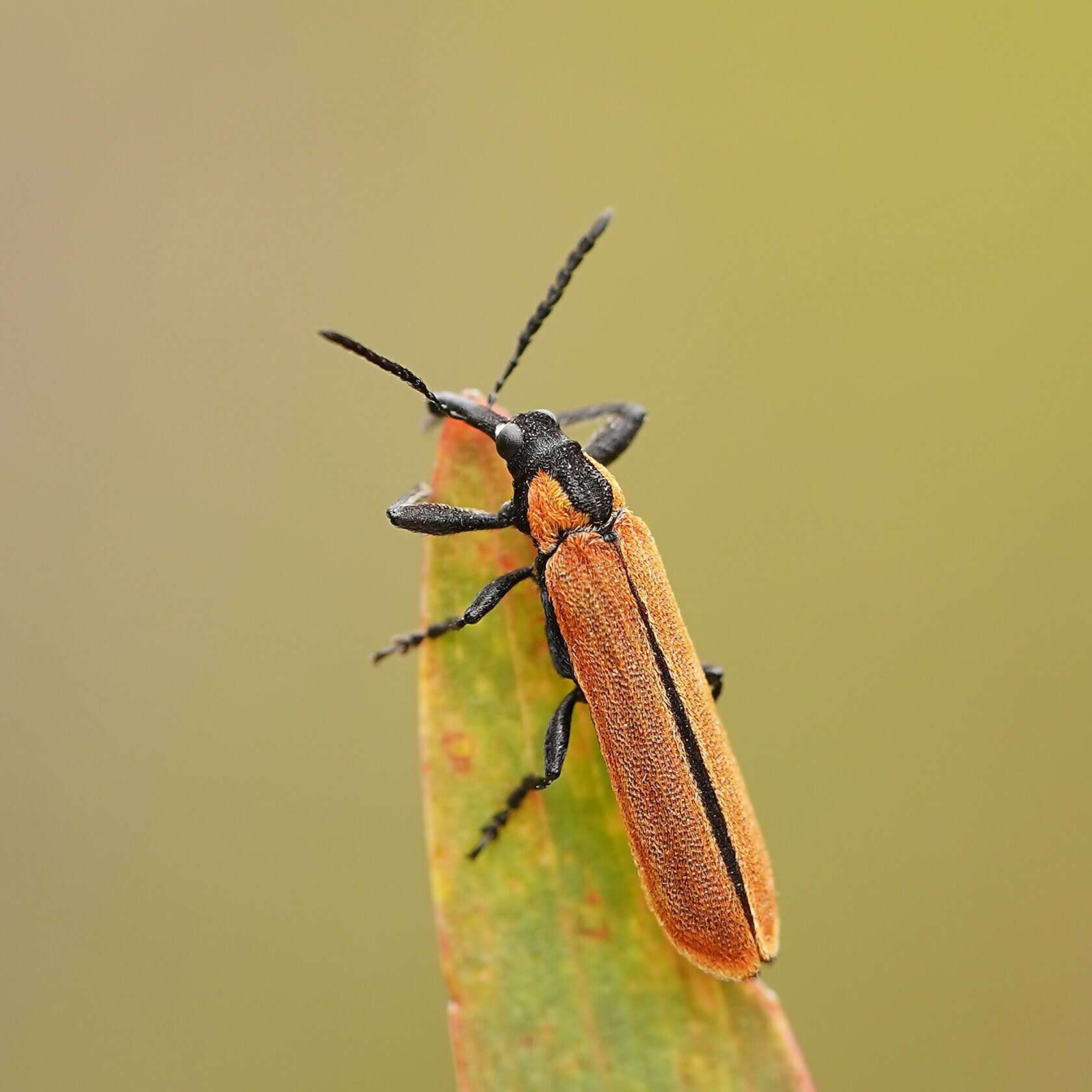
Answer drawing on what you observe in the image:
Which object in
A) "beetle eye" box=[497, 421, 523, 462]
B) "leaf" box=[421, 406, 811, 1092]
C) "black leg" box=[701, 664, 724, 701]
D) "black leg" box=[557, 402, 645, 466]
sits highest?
"black leg" box=[557, 402, 645, 466]

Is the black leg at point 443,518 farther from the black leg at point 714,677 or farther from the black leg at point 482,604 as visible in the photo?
the black leg at point 714,677

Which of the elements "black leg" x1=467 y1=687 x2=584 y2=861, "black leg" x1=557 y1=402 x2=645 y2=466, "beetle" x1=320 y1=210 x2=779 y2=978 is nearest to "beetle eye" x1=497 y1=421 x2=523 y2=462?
"beetle" x1=320 y1=210 x2=779 y2=978

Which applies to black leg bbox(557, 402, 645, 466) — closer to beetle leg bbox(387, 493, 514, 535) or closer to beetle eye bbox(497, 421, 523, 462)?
beetle eye bbox(497, 421, 523, 462)

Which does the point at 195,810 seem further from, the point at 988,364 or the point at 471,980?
the point at 988,364

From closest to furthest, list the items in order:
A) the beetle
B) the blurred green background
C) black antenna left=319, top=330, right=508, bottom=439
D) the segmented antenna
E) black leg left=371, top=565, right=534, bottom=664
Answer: black leg left=371, top=565, right=534, bottom=664 < the beetle < black antenna left=319, top=330, right=508, bottom=439 < the segmented antenna < the blurred green background

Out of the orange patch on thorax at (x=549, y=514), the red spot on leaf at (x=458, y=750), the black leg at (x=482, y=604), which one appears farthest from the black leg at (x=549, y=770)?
the orange patch on thorax at (x=549, y=514)

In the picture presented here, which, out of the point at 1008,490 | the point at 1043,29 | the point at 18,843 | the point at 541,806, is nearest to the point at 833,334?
the point at 1008,490
